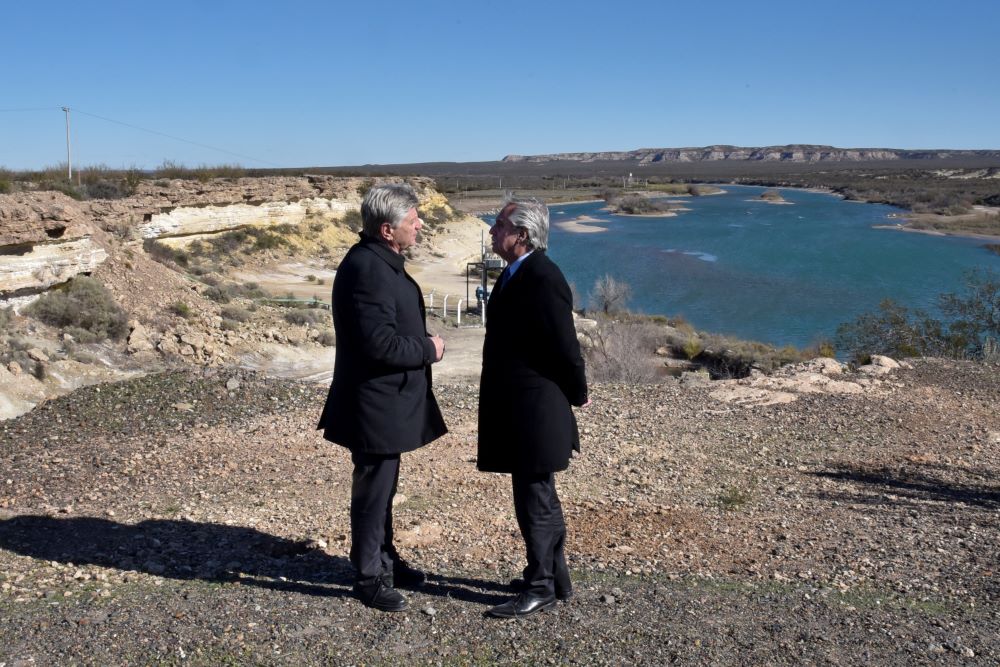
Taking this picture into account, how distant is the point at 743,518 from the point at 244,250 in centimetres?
2587

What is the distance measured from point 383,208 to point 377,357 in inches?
22.2

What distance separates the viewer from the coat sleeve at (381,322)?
332 centimetres

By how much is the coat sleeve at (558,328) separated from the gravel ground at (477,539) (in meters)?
0.99

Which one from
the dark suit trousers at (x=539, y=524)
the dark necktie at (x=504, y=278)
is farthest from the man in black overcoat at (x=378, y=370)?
the dark suit trousers at (x=539, y=524)

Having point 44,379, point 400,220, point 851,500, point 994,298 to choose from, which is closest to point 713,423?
point 851,500

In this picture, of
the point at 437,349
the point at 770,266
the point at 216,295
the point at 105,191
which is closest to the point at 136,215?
the point at 105,191

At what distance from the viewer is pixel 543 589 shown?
352 cm

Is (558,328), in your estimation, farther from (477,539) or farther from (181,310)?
(181,310)

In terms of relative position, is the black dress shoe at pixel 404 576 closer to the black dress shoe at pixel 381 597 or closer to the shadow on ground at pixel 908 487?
the black dress shoe at pixel 381 597

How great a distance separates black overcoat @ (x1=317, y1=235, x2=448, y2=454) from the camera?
3.34m

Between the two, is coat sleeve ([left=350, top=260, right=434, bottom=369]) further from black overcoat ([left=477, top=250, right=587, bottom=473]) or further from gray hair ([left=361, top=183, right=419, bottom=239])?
black overcoat ([left=477, top=250, right=587, bottom=473])

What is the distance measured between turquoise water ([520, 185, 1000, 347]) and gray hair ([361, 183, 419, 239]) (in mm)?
25047

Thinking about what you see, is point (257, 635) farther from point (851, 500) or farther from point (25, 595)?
point (851, 500)

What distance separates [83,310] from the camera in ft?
43.4
